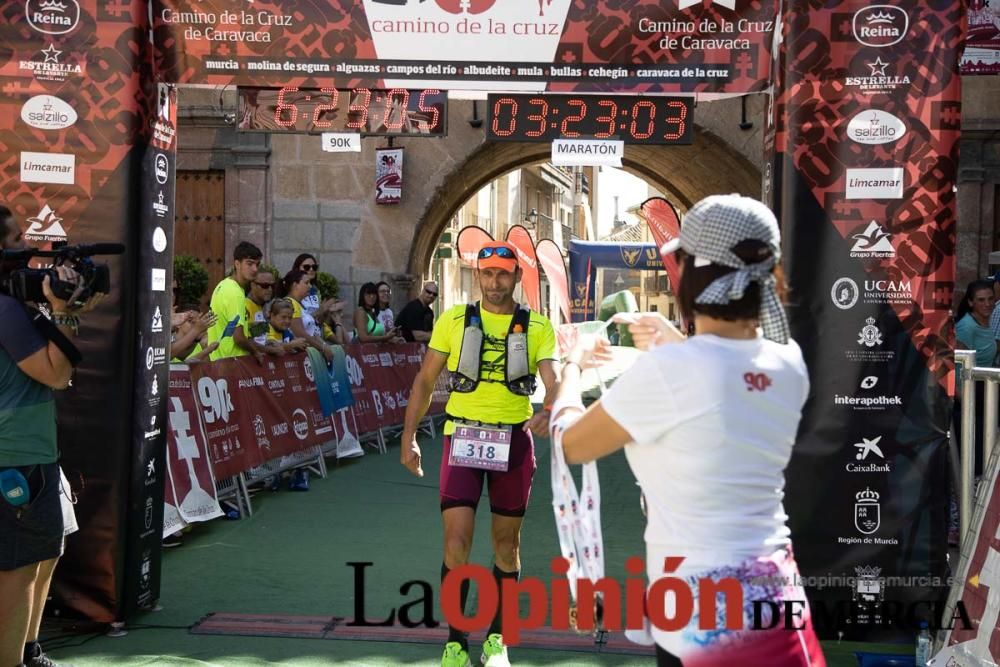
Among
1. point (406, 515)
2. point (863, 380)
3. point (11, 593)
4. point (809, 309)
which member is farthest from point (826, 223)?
point (406, 515)

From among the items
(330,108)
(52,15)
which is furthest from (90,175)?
(330,108)

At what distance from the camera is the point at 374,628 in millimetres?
6070

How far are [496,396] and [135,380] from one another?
2052mm

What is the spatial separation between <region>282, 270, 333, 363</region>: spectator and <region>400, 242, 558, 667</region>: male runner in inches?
237

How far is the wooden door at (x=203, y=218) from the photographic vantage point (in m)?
18.9

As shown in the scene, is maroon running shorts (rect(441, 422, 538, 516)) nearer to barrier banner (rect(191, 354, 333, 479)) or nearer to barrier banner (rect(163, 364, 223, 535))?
barrier banner (rect(163, 364, 223, 535))

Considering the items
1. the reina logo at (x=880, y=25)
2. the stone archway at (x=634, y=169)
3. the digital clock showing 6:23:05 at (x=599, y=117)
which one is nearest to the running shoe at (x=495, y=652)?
the digital clock showing 6:23:05 at (x=599, y=117)

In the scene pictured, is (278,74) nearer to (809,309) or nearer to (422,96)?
(422,96)

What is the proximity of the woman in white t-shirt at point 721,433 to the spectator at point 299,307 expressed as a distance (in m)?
9.04

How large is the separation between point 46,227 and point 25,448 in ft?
6.11

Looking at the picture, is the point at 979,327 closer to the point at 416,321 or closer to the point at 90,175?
the point at 90,175

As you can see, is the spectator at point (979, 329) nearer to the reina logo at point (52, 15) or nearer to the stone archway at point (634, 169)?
the reina logo at point (52, 15)

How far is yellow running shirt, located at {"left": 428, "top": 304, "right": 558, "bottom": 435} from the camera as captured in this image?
17.9 ft

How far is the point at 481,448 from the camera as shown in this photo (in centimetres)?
539
